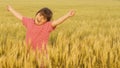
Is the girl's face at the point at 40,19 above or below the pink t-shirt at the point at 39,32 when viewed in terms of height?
→ above

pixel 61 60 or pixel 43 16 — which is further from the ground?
pixel 43 16

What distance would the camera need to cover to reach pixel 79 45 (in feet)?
12.5

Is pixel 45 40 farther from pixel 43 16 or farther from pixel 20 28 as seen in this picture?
pixel 20 28

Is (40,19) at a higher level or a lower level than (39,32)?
higher

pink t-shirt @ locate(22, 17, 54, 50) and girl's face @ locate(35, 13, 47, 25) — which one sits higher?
girl's face @ locate(35, 13, 47, 25)

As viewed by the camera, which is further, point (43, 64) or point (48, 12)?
point (48, 12)

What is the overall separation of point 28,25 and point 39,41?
0.85ft

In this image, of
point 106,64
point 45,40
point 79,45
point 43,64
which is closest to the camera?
point 43,64

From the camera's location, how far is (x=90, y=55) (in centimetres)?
338

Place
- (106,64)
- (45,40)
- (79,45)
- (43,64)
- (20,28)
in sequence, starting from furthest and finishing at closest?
1. (20,28)
2. (45,40)
3. (79,45)
4. (106,64)
5. (43,64)

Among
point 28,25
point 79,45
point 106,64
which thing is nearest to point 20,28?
point 28,25

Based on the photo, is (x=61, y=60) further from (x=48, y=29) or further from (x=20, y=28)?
(x=20, y=28)

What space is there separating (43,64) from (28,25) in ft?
4.24

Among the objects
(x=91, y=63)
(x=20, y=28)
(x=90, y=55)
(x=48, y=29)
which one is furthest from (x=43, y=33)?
(x=20, y=28)
